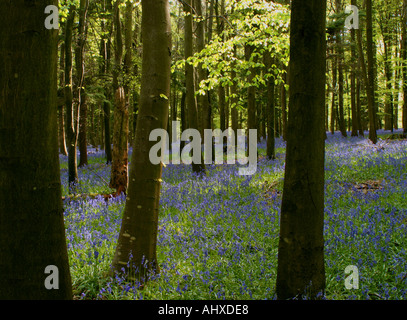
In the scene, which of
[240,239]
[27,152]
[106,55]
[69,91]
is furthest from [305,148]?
[106,55]

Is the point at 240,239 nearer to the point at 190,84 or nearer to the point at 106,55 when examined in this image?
the point at 190,84

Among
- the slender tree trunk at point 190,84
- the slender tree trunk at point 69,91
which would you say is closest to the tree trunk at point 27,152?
the slender tree trunk at point 69,91

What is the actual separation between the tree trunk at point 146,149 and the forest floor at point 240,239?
1.24ft

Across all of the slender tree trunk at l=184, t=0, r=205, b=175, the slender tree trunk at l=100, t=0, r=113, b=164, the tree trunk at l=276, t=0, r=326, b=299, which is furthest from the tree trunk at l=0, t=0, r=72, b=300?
the slender tree trunk at l=100, t=0, r=113, b=164

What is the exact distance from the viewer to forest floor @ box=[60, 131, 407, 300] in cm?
374

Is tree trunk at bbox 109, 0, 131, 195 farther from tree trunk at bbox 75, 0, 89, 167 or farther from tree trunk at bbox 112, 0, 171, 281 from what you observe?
tree trunk at bbox 112, 0, 171, 281

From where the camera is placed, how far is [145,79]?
3910mm

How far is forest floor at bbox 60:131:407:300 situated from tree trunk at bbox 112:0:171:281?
0.38 m

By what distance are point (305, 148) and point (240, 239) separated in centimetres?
293

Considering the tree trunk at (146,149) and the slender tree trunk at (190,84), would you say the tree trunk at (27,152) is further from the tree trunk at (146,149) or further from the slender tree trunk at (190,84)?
the slender tree trunk at (190,84)

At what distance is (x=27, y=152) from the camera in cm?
229

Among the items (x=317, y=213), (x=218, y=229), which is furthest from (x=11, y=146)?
(x=218, y=229)
